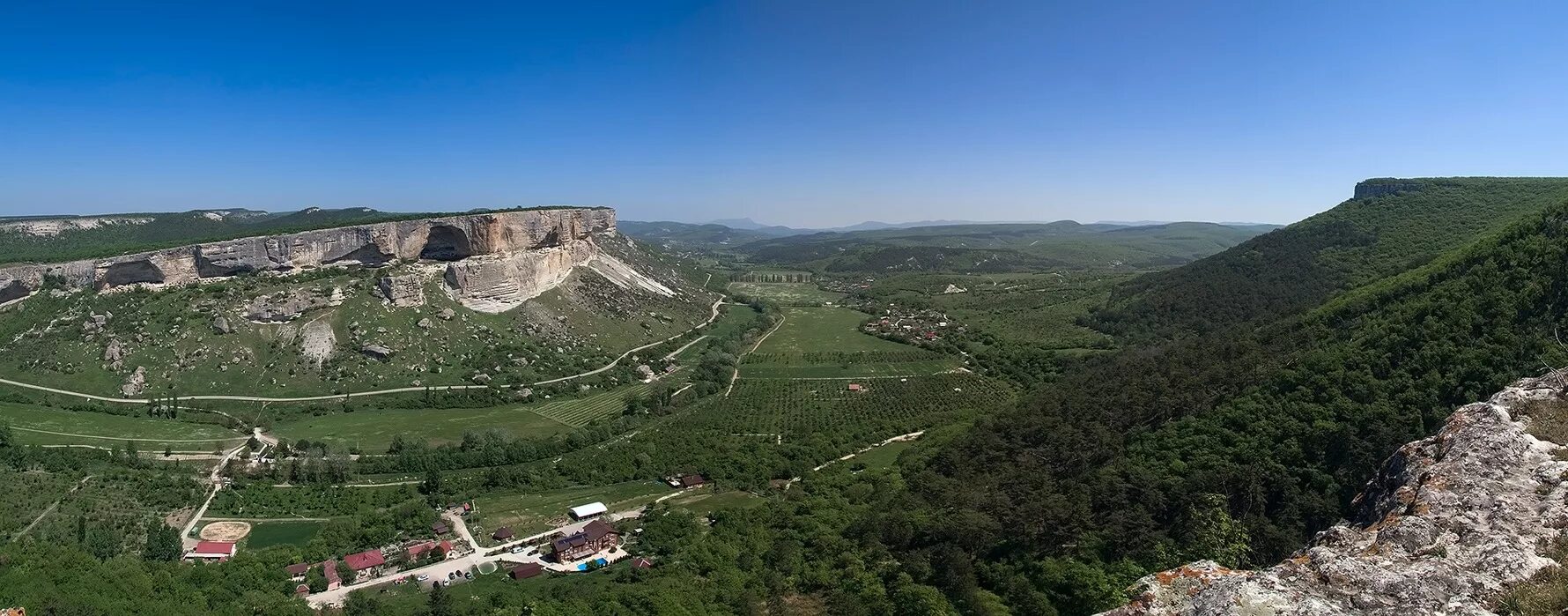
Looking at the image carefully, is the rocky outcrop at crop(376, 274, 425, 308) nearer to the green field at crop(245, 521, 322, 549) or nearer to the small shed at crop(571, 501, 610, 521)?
the green field at crop(245, 521, 322, 549)

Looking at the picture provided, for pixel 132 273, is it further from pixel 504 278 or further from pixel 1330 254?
pixel 1330 254

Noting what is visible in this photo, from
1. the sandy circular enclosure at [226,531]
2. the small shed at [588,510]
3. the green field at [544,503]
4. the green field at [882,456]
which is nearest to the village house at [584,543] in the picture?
the small shed at [588,510]

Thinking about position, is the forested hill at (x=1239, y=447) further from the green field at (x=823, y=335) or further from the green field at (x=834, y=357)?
the green field at (x=823, y=335)

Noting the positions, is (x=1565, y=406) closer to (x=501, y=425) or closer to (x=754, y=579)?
(x=754, y=579)

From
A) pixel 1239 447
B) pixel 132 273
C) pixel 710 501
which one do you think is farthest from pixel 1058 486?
pixel 132 273

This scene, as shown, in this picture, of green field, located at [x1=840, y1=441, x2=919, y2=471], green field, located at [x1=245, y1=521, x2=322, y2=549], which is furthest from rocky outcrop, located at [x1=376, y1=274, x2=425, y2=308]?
green field, located at [x1=840, y1=441, x2=919, y2=471]
